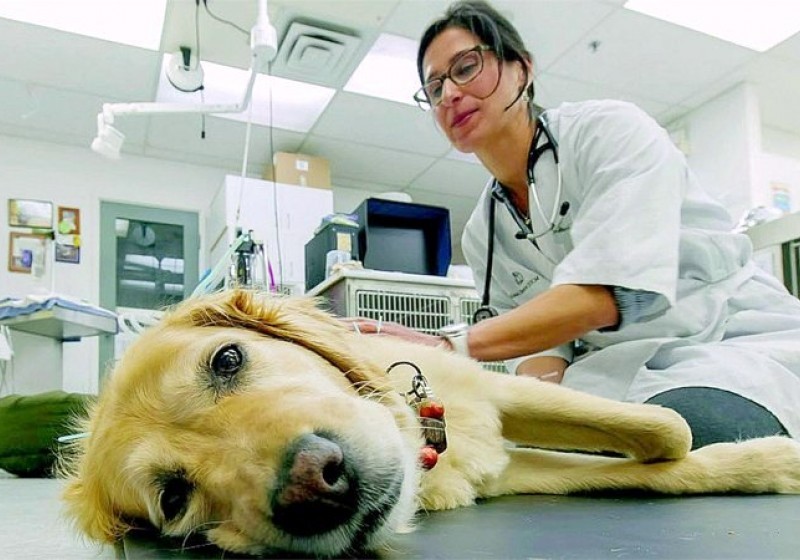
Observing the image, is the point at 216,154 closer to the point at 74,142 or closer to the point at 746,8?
the point at 74,142

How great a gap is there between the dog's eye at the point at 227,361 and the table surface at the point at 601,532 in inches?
7.5

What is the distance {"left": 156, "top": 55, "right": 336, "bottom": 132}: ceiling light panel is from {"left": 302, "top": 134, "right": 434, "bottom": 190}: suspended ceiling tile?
1.12ft

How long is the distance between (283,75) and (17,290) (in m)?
2.40

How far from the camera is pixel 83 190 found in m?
4.86

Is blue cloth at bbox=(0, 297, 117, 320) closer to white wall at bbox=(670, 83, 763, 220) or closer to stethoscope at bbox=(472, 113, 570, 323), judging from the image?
stethoscope at bbox=(472, 113, 570, 323)

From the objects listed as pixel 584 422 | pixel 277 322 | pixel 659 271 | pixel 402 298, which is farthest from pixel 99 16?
pixel 584 422

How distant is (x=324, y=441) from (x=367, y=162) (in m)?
4.74

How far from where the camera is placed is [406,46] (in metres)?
3.73

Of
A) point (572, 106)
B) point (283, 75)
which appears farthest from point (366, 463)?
point (283, 75)

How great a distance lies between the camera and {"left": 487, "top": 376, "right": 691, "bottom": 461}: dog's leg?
0.93 metres

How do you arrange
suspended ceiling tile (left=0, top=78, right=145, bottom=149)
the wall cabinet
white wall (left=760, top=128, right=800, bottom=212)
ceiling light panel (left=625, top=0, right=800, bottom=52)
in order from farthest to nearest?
the wall cabinet → white wall (left=760, top=128, right=800, bottom=212) → suspended ceiling tile (left=0, top=78, right=145, bottom=149) → ceiling light panel (left=625, top=0, right=800, bottom=52)

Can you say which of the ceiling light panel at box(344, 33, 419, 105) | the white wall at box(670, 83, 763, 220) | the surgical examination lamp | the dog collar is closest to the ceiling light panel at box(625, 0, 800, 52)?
the white wall at box(670, 83, 763, 220)

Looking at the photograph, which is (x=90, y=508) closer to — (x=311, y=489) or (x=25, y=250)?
(x=311, y=489)

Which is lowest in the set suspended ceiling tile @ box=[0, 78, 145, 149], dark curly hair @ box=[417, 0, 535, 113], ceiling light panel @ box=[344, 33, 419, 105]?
dark curly hair @ box=[417, 0, 535, 113]
